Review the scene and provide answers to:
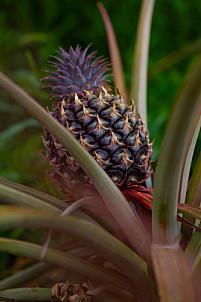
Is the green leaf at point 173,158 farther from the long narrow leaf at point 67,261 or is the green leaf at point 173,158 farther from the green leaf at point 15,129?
the green leaf at point 15,129

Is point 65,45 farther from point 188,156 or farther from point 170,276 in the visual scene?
point 170,276

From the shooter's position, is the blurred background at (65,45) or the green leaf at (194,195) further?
the blurred background at (65,45)

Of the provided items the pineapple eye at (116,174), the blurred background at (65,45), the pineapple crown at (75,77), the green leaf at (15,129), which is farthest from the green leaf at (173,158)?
the green leaf at (15,129)

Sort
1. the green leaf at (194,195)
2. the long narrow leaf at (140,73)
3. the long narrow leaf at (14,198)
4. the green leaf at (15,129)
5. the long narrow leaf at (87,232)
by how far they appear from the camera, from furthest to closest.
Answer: the green leaf at (15,129)
the long narrow leaf at (140,73)
the green leaf at (194,195)
the long narrow leaf at (14,198)
the long narrow leaf at (87,232)

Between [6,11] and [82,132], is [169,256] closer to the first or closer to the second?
[82,132]

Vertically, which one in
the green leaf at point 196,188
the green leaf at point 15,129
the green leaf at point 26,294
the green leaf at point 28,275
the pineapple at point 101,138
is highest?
the green leaf at point 15,129

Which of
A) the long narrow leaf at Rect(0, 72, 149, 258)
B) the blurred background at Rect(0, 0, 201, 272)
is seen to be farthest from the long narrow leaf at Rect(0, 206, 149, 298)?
the blurred background at Rect(0, 0, 201, 272)

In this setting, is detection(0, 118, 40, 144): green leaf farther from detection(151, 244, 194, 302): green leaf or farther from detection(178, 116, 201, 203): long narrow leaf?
detection(151, 244, 194, 302): green leaf

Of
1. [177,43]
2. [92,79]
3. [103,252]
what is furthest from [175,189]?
[177,43]
